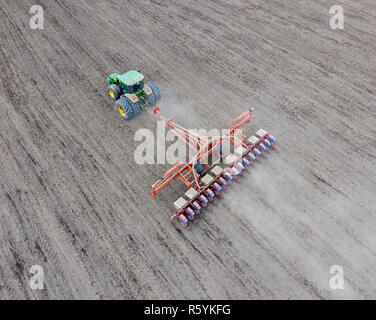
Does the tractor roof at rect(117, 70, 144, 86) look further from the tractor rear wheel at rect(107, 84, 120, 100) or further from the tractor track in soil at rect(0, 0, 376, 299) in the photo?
the tractor track in soil at rect(0, 0, 376, 299)

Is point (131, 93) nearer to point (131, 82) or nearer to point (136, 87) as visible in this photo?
point (136, 87)

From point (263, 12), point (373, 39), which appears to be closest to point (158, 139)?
point (263, 12)

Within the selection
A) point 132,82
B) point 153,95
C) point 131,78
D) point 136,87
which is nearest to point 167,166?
point 153,95

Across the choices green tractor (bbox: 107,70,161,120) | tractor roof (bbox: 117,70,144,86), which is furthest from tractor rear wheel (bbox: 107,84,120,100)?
tractor roof (bbox: 117,70,144,86)

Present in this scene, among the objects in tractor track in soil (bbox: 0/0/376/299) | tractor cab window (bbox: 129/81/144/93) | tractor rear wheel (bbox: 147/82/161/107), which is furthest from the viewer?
tractor rear wheel (bbox: 147/82/161/107)

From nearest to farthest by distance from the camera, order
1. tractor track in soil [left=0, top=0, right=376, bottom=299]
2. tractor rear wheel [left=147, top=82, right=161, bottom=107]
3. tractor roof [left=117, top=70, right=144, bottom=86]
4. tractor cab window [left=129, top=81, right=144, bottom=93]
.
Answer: tractor track in soil [left=0, top=0, right=376, bottom=299], tractor roof [left=117, top=70, right=144, bottom=86], tractor cab window [left=129, top=81, right=144, bottom=93], tractor rear wheel [left=147, top=82, right=161, bottom=107]

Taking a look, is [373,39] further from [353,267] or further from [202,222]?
[202,222]

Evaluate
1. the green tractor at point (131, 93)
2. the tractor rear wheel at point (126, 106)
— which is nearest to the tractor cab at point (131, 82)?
the green tractor at point (131, 93)
